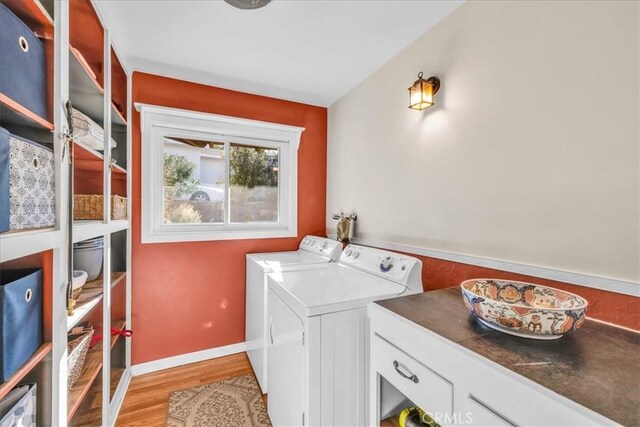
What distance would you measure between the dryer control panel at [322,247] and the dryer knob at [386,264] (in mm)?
565

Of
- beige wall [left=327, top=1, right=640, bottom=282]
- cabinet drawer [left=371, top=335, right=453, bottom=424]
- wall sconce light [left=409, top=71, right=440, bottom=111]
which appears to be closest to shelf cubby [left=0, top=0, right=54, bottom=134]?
cabinet drawer [left=371, top=335, right=453, bottom=424]

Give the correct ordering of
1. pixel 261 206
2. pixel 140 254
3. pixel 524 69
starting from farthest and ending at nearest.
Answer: pixel 261 206 < pixel 140 254 < pixel 524 69

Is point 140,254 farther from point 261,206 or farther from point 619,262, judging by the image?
point 619,262

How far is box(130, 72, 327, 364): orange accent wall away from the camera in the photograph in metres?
2.14

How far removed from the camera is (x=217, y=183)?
2475 millimetres

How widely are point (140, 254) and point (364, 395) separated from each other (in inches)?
75.2

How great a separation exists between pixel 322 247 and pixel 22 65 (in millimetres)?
1904

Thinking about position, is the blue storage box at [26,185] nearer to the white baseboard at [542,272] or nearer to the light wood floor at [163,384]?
the light wood floor at [163,384]

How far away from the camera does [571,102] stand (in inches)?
41.0

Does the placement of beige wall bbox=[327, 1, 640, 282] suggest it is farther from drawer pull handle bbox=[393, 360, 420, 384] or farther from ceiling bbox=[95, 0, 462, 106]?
drawer pull handle bbox=[393, 360, 420, 384]

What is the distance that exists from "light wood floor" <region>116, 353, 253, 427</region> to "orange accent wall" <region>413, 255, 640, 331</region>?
1709 mm

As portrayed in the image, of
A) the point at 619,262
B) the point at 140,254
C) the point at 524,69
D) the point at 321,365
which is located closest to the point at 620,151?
the point at 619,262

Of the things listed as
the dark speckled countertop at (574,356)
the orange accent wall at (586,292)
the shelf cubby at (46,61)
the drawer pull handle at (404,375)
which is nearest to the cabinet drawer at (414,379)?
the drawer pull handle at (404,375)

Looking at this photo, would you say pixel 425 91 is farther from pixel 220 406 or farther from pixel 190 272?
pixel 220 406
